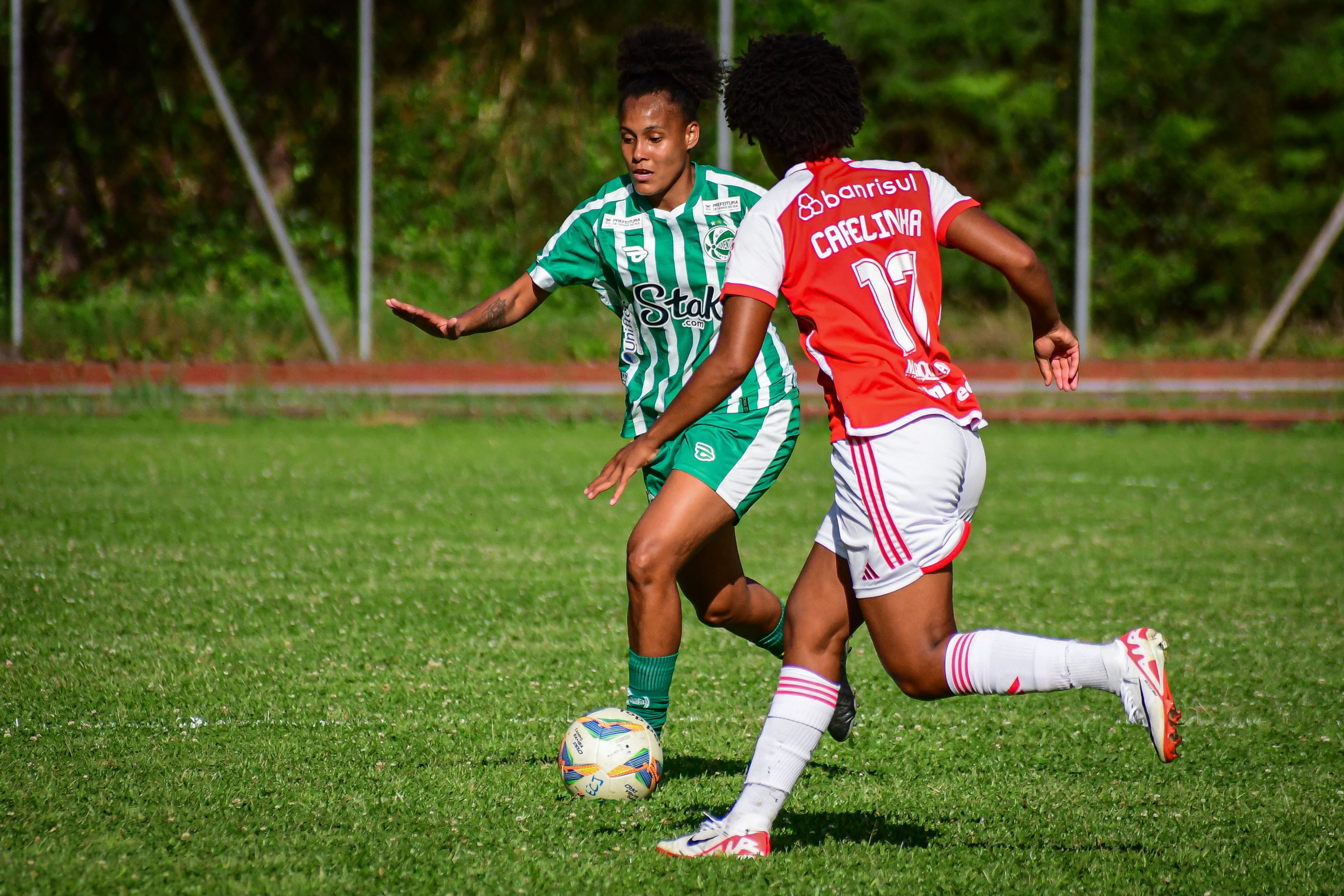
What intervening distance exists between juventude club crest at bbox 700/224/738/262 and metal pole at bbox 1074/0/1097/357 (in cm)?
1587

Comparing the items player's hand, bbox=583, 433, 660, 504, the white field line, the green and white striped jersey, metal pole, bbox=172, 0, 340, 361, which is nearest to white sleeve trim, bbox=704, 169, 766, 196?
the green and white striped jersey

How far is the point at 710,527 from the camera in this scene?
450 cm

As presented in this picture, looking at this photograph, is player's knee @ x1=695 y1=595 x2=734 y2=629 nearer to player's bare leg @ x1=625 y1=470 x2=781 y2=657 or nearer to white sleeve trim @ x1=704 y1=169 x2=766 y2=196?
player's bare leg @ x1=625 y1=470 x2=781 y2=657

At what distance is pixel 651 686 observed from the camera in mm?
4516

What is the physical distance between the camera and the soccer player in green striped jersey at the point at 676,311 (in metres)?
4.57

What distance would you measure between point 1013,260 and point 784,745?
1.40m

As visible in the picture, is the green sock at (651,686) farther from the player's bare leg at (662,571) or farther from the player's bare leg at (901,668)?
the player's bare leg at (901,668)

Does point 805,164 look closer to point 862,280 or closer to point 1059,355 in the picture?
point 862,280

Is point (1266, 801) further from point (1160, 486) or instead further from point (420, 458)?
point (420, 458)

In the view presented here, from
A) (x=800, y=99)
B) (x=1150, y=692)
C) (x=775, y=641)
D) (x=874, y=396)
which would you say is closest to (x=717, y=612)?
(x=775, y=641)

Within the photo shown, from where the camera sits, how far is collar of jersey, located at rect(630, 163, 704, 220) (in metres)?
4.78

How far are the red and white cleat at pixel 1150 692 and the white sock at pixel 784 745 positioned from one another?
2.46 feet

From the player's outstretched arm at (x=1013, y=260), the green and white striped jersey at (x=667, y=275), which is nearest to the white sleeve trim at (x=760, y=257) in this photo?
the player's outstretched arm at (x=1013, y=260)

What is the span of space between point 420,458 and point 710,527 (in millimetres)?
9114
